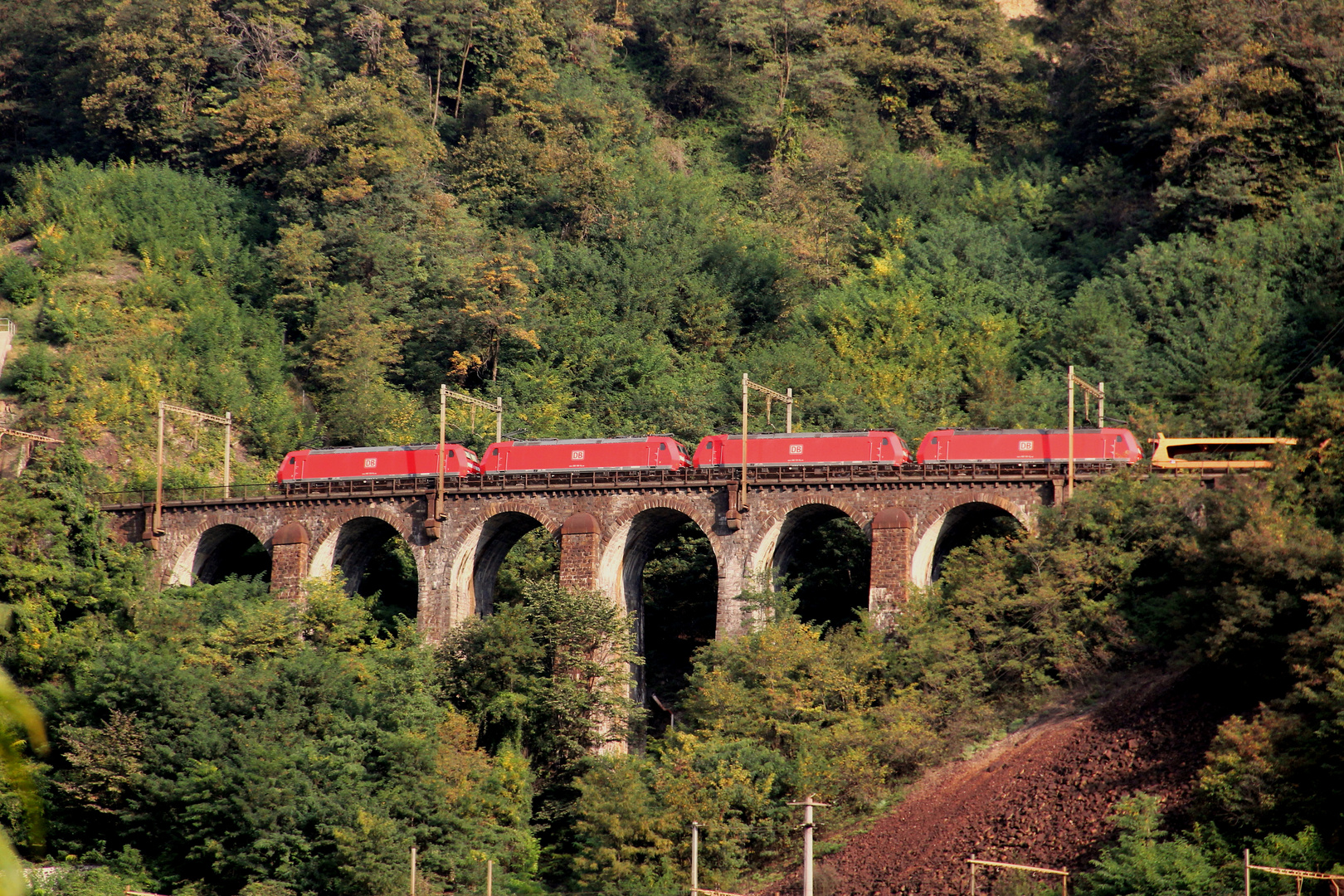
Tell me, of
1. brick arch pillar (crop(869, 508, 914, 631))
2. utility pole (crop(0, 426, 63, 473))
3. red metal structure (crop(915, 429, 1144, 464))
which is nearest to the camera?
brick arch pillar (crop(869, 508, 914, 631))

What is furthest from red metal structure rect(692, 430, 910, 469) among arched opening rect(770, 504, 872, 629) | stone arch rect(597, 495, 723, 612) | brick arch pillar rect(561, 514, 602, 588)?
brick arch pillar rect(561, 514, 602, 588)

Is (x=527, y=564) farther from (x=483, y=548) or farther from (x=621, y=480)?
(x=621, y=480)

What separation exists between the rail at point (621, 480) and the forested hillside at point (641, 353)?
1.82 meters

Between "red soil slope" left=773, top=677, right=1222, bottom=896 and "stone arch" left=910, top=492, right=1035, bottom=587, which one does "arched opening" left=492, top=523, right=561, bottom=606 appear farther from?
"red soil slope" left=773, top=677, right=1222, bottom=896

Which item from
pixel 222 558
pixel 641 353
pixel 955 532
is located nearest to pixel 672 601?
pixel 955 532

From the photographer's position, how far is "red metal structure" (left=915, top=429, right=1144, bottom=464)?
51.8 m

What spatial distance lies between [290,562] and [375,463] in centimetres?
514

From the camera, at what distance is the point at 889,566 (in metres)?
51.3

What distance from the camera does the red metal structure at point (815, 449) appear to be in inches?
2135

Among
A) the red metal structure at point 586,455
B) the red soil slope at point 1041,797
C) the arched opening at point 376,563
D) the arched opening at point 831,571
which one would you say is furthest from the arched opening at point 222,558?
the red soil slope at point 1041,797

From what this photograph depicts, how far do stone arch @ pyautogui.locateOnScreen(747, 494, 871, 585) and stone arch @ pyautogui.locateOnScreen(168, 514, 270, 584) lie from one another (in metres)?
20.1

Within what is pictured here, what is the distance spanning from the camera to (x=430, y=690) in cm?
4891

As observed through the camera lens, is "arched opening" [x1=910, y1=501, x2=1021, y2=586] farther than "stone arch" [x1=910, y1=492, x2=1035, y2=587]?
Yes

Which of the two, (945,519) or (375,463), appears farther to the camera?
(375,463)
